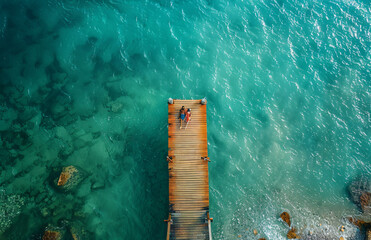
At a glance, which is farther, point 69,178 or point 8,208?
point 69,178

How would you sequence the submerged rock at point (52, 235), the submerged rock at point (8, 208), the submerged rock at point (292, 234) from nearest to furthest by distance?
the submerged rock at point (52, 235) < the submerged rock at point (8, 208) < the submerged rock at point (292, 234)

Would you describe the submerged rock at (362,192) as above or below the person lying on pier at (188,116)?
below

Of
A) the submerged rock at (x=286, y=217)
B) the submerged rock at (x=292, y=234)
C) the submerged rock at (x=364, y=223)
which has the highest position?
the submerged rock at (x=286, y=217)

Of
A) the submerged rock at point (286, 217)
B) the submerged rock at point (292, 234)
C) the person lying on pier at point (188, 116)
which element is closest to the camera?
the person lying on pier at point (188, 116)

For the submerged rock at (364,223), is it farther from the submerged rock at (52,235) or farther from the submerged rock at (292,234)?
the submerged rock at (52,235)

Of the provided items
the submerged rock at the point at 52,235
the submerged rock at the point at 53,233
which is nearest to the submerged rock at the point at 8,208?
the submerged rock at the point at 53,233

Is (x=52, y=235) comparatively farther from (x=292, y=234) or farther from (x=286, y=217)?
(x=292, y=234)

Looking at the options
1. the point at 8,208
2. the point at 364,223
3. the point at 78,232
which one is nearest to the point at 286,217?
the point at 364,223

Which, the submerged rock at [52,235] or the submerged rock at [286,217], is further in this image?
the submerged rock at [286,217]
